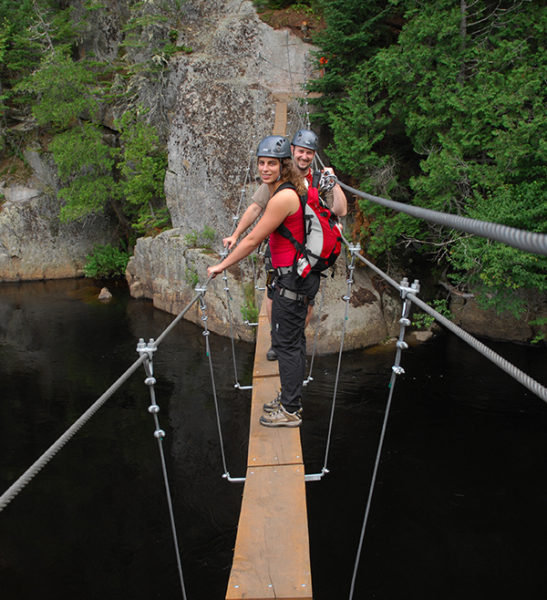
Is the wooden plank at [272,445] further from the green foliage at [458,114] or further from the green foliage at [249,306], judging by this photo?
the green foliage at [249,306]

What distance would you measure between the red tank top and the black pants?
8 cm

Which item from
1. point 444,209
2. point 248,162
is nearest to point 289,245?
point 444,209

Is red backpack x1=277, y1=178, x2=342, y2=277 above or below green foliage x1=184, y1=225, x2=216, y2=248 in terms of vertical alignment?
above

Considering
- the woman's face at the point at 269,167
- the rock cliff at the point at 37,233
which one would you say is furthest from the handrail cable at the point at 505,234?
the rock cliff at the point at 37,233

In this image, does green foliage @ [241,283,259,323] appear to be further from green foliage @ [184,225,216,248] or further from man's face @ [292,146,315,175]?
man's face @ [292,146,315,175]

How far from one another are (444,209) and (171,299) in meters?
6.72

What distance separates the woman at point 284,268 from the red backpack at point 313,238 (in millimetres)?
26

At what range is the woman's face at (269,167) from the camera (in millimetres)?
2139

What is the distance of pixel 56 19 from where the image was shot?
13.0 m

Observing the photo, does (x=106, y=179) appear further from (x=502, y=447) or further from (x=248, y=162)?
(x=502, y=447)

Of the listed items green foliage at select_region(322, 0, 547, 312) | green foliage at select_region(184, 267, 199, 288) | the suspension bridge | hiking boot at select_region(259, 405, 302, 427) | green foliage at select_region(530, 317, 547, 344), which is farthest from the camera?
green foliage at select_region(184, 267, 199, 288)

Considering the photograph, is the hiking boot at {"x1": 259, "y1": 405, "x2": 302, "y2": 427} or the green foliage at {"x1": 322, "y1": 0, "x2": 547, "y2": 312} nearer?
the hiking boot at {"x1": 259, "y1": 405, "x2": 302, "y2": 427}

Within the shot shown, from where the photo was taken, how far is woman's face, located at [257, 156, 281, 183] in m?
2.14

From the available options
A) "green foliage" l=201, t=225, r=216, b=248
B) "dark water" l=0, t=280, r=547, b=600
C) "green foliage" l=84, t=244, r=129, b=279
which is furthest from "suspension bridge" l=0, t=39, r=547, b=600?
"green foliage" l=84, t=244, r=129, b=279
